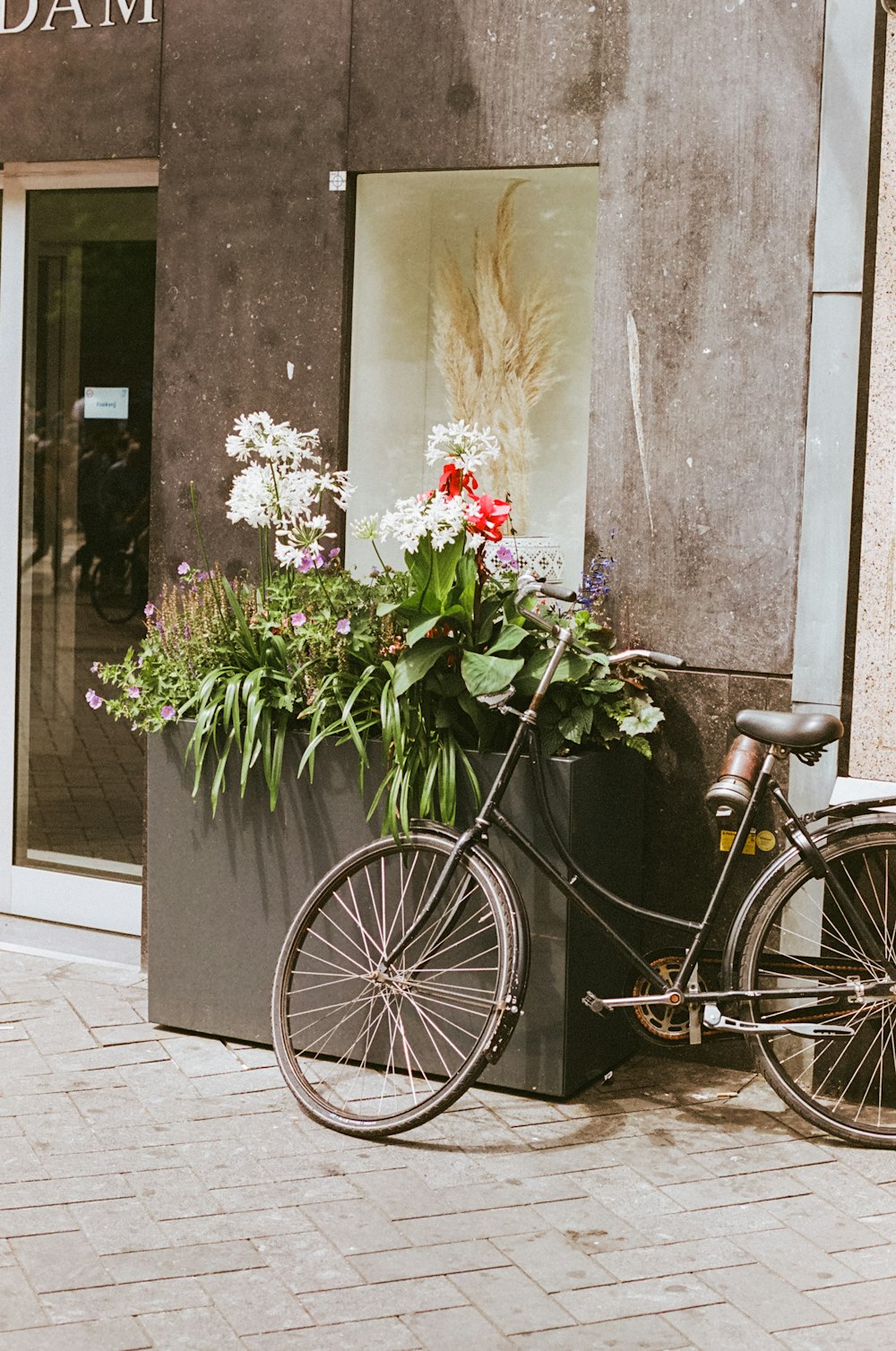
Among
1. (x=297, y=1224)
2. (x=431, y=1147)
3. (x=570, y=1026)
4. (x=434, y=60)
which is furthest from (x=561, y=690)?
(x=434, y=60)

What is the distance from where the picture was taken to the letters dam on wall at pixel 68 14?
6129 mm

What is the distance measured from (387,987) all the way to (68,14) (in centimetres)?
378

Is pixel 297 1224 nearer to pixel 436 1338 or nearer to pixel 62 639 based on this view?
pixel 436 1338

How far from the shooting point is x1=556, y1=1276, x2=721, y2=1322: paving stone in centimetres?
370

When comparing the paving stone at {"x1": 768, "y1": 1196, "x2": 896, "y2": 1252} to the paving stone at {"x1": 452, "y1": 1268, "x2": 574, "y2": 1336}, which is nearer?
the paving stone at {"x1": 452, "y1": 1268, "x2": 574, "y2": 1336}

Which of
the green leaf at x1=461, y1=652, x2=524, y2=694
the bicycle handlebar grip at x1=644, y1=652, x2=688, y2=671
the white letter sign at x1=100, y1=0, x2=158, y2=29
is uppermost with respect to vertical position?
the white letter sign at x1=100, y1=0, x2=158, y2=29

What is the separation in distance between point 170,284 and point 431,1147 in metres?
3.23

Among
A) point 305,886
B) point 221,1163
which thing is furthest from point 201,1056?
point 221,1163

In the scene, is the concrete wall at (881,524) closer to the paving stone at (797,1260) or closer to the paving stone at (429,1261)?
the paving stone at (797,1260)

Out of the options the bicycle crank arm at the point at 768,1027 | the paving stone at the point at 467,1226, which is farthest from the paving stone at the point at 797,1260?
the bicycle crank arm at the point at 768,1027

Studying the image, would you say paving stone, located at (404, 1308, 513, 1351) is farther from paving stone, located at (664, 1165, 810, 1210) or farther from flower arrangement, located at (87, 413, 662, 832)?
flower arrangement, located at (87, 413, 662, 832)

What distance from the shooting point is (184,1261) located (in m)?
3.88

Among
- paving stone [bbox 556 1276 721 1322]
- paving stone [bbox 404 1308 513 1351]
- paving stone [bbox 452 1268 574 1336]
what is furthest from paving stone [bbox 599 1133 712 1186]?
paving stone [bbox 404 1308 513 1351]

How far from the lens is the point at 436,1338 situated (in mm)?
3557
